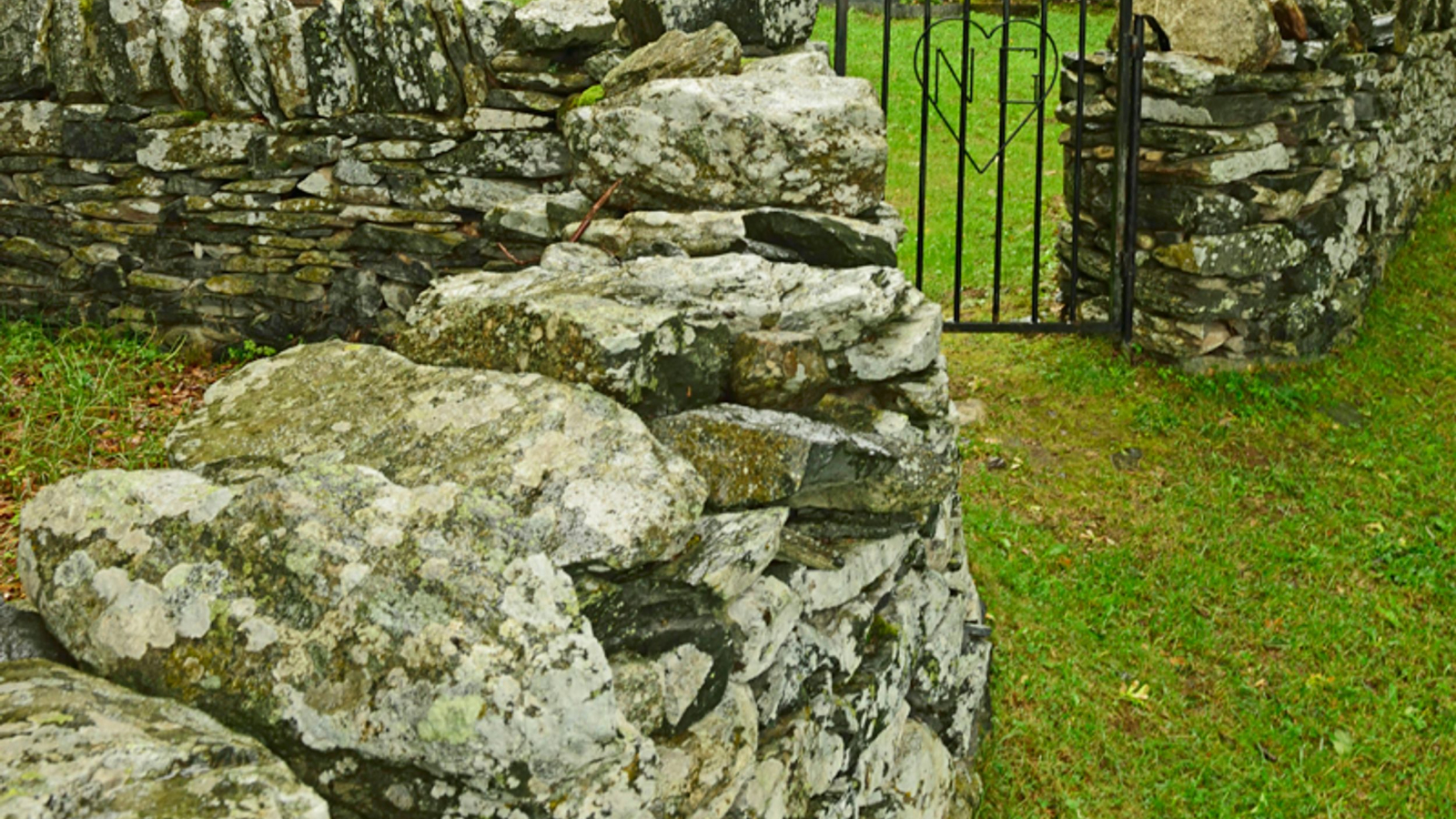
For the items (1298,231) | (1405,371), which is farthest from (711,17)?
(1405,371)

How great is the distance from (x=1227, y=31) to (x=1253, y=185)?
86cm

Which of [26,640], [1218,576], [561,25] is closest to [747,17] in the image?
[561,25]

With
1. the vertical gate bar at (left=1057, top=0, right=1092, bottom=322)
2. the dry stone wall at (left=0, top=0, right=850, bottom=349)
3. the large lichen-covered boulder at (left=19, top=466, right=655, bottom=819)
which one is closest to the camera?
the large lichen-covered boulder at (left=19, top=466, right=655, bottom=819)

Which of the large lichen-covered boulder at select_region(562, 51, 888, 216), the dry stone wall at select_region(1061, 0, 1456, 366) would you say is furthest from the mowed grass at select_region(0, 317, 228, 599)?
the dry stone wall at select_region(1061, 0, 1456, 366)

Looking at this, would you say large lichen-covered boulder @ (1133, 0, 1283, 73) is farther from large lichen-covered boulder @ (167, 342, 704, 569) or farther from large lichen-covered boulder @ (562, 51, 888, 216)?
large lichen-covered boulder @ (167, 342, 704, 569)

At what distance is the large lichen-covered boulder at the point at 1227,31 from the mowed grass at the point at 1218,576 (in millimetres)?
1796

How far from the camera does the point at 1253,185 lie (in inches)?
275

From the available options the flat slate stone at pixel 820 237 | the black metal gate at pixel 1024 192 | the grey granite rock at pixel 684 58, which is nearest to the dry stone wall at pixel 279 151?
the grey granite rock at pixel 684 58

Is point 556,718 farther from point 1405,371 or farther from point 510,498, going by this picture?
point 1405,371

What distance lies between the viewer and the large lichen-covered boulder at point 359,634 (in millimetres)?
1941

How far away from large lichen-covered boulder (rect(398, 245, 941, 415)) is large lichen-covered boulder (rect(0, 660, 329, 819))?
3.65 ft

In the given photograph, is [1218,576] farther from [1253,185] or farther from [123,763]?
[123,763]

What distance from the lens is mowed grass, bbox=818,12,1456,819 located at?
15.0 ft

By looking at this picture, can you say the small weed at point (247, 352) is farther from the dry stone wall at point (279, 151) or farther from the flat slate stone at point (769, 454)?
the flat slate stone at point (769, 454)
